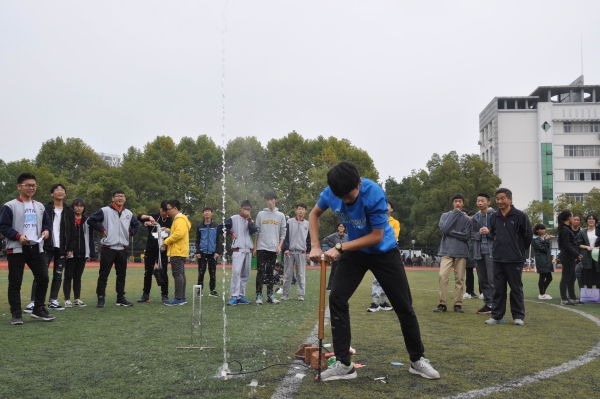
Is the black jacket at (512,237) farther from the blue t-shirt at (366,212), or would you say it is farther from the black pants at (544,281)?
the black pants at (544,281)

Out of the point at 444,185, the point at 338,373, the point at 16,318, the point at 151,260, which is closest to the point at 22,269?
the point at 16,318

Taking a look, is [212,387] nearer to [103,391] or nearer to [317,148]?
[103,391]

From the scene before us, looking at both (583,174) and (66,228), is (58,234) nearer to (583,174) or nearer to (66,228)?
(66,228)

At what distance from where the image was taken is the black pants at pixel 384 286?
15.6 ft

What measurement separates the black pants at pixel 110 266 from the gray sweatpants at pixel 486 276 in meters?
7.09

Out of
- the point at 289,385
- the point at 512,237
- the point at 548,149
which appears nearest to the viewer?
the point at 289,385

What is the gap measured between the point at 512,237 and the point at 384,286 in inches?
173

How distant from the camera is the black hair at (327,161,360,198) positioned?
444 cm

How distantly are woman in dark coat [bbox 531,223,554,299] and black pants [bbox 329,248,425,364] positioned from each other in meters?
9.52

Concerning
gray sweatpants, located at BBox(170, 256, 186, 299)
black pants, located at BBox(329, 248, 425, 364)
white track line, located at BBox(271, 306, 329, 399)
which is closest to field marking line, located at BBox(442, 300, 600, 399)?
black pants, located at BBox(329, 248, 425, 364)

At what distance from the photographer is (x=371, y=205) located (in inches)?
182

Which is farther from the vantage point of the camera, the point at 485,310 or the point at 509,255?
the point at 485,310

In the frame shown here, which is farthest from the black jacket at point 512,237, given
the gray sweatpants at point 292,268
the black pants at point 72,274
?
the black pants at point 72,274

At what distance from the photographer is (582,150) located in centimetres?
7181
